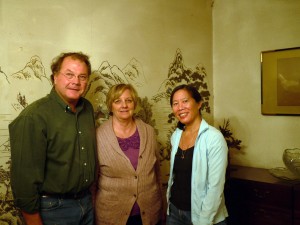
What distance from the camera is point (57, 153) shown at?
1.32 meters

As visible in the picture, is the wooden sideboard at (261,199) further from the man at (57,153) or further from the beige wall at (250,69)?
the man at (57,153)

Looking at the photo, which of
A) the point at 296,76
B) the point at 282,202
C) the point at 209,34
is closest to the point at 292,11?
the point at 296,76

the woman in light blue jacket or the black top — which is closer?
the woman in light blue jacket

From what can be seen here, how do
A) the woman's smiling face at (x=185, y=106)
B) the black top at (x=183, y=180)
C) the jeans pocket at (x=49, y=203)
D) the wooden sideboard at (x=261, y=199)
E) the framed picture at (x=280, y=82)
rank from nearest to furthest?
the jeans pocket at (x=49, y=203) → the black top at (x=183, y=180) → the woman's smiling face at (x=185, y=106) → the wooden sideboard at (x=261, y=199) → the framed picture at (x=280, y=82)

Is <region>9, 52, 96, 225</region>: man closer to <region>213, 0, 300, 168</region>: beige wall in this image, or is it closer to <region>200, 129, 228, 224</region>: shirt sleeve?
<region>200, 129, 228, 224</region>: shirt sleeve

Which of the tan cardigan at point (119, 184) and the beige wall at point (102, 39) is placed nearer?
the beige wall at point (102, 39)

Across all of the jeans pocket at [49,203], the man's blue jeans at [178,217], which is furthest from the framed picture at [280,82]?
the jeans pocket at [49,203]

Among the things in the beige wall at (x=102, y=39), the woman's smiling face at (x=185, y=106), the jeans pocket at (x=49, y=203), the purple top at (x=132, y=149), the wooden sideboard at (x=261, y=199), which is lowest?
the wooden sideboard at (x=261, y=199)

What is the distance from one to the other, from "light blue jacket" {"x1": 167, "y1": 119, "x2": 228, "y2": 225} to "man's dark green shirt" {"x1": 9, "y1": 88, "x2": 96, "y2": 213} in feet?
1.90

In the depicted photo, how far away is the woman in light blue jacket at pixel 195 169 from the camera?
1.42 meters

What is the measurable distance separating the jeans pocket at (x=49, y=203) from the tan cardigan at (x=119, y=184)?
334 millimetres

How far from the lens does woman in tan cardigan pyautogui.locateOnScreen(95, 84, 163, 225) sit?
159 centimetres

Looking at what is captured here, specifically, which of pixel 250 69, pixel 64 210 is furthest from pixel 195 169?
pixel 250 69

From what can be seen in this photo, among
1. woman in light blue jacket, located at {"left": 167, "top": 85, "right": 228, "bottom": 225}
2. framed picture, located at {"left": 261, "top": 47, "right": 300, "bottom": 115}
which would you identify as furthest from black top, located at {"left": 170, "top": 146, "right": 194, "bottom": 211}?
framed picture, located at {"left": 261, "top": 47, "right": 300, "bottom": 115}
